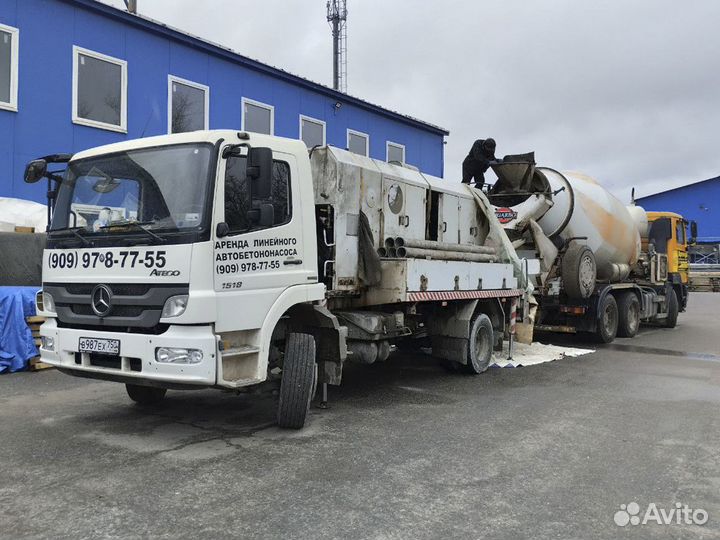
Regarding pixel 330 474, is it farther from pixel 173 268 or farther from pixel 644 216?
pixel 644 216

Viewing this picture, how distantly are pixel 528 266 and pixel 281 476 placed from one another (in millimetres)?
7170

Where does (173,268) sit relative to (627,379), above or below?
above

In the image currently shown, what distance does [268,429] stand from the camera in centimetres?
580

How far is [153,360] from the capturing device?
485 centimetres

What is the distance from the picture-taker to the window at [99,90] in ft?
37.4

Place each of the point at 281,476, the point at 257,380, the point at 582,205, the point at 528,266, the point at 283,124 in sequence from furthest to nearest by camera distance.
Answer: the point at 283,124
the point at 582,205
the point at 528,266
the point at 257,380
the point at 281,476

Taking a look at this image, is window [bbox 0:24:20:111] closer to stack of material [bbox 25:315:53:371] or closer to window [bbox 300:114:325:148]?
stack of material [bbox 25:315:53:371]

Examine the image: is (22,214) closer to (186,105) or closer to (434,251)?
(186,105)

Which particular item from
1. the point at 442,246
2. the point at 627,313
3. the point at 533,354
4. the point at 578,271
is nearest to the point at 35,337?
the point at 442,246

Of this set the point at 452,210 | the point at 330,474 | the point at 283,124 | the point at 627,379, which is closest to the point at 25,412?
the point at 330,474

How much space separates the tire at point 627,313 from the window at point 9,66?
12.7 meters

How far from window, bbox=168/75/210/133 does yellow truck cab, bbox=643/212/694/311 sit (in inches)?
457

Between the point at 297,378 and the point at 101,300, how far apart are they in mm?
1814

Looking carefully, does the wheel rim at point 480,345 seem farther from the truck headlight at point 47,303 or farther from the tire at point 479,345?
the truck headlight at point 47,303
